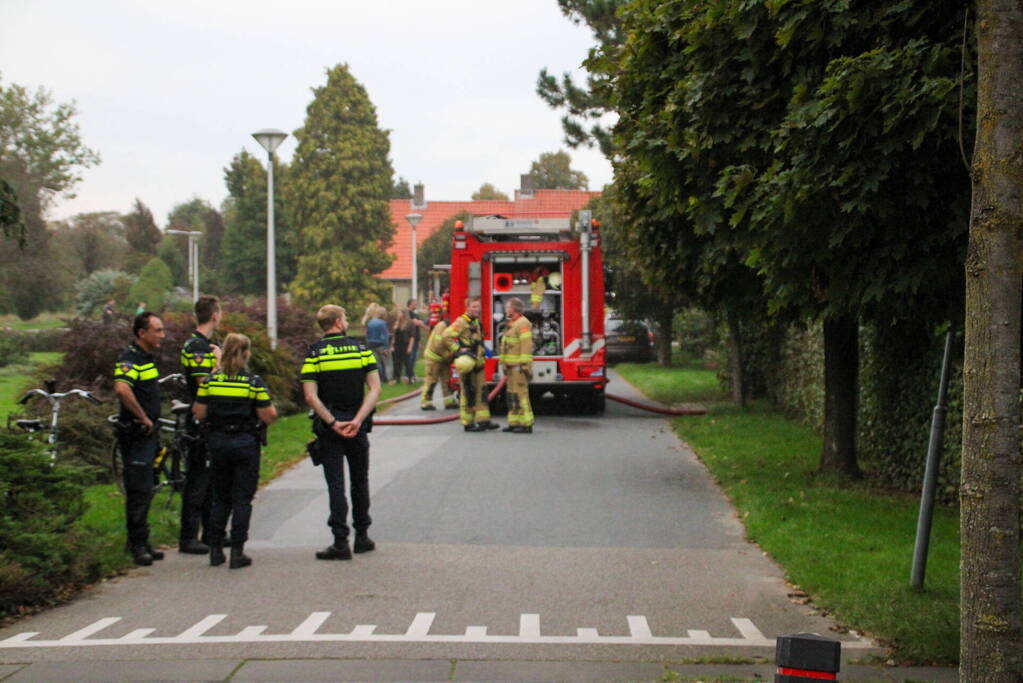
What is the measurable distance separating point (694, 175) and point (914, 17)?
258 centimetres

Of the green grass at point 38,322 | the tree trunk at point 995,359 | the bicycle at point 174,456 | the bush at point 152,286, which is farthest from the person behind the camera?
the bush at point 152,286

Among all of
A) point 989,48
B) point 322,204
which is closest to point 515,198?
point 322,204

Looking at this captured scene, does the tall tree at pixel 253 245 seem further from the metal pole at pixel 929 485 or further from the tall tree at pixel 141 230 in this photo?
the metal pole at pixel 929 485

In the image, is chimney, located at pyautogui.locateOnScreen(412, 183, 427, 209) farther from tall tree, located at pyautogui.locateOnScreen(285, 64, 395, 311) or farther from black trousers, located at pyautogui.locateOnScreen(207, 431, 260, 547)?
black trousers, located at pyautogui.locateOnScreen(207, 431, 260, 547)

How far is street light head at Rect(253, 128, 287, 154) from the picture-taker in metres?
19.4

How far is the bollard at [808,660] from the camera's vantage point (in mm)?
3430

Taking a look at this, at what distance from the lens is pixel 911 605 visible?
6.63 m

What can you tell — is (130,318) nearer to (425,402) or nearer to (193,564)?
(425,402)

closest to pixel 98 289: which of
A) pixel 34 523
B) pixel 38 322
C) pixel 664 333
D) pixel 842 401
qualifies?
pixel 38 322

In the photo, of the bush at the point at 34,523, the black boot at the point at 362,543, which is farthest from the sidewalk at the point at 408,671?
the black boot at the point at 362,543

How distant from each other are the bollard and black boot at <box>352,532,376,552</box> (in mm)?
5600

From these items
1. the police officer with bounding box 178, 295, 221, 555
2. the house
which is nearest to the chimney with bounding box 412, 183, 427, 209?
the house

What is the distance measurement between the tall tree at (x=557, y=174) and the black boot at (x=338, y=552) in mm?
80523

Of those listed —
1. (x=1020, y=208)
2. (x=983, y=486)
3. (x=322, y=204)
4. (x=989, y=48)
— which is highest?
(x=322, y=204)
